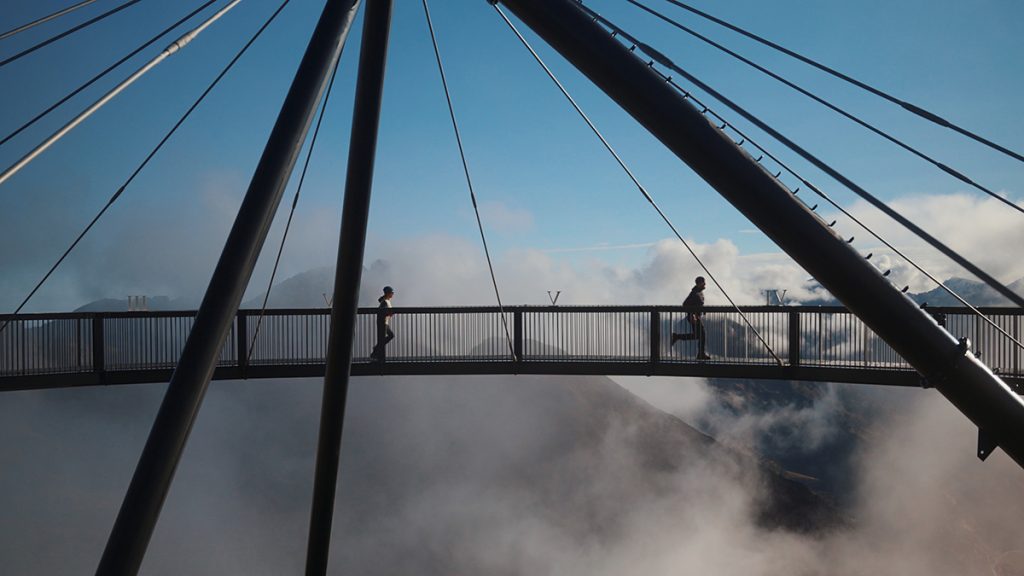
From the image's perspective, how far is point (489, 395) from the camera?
18662 cm

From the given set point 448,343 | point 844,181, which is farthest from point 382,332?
point 844,181

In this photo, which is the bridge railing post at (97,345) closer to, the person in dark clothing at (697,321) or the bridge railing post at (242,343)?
the bridge railing post at (242,343)

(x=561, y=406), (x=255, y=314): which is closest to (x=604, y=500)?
(x=561, y=406)

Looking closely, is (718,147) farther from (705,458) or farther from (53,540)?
(705,458)

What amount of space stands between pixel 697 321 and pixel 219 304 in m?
13.5

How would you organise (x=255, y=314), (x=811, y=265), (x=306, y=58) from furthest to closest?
(x=255, y=314)
(x=306, y=58)
(x=811, y=265)

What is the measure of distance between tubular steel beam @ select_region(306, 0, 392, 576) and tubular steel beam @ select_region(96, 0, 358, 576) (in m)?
0.77

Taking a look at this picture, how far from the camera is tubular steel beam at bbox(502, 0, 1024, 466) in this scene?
5652 mm

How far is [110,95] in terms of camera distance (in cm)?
859

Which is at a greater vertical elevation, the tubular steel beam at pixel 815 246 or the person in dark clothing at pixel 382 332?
the tubular steel beam at pixel 815 246

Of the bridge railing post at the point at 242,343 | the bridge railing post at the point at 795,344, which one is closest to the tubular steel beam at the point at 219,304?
the bridge railing post at the point at 242,343

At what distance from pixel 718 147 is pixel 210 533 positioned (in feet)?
436

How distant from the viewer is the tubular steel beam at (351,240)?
9.23 m

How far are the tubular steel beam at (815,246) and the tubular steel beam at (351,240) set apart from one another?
13.7ft
